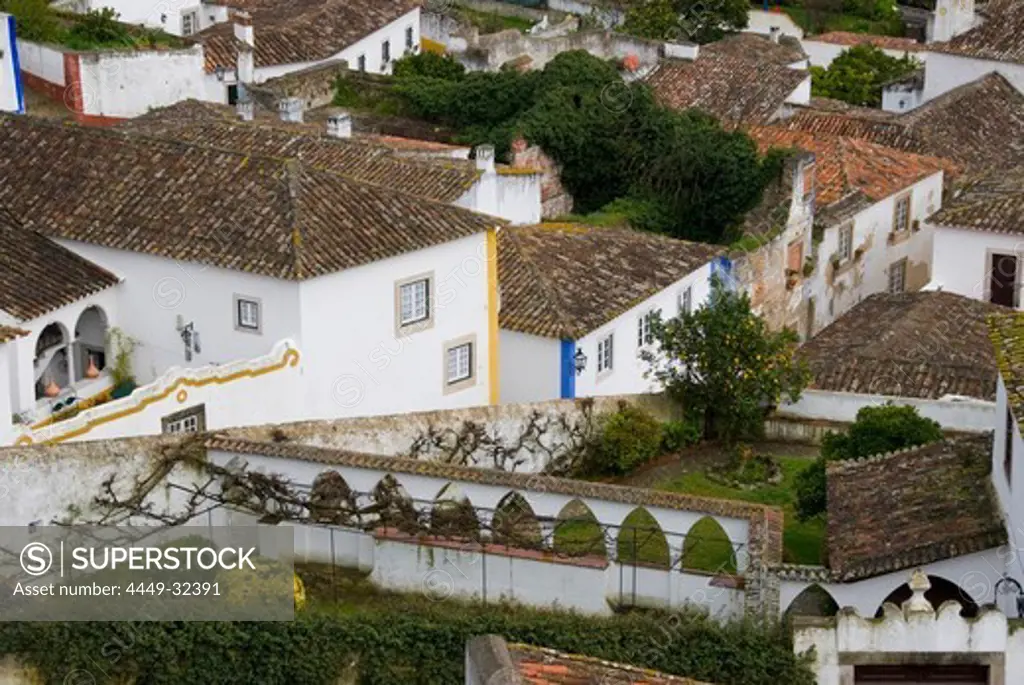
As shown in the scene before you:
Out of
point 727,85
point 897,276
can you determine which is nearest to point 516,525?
point 897,276

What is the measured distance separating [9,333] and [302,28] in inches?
1290

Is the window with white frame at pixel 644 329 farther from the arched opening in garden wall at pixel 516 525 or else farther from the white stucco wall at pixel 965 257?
the arched opening in garden wall at pixel 516 525

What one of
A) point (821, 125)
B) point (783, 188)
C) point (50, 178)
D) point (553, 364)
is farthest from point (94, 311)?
point (821, 125)

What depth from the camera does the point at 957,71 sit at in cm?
7000

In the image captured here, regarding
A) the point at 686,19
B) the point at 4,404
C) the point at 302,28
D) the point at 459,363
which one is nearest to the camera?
the point at 4,404

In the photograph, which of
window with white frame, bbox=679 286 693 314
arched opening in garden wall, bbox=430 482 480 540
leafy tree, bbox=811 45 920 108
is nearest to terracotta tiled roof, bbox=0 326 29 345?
arched opening in garden wall, bbox=430 482 480 540

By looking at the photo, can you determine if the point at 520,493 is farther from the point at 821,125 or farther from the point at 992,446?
the point at 821,125

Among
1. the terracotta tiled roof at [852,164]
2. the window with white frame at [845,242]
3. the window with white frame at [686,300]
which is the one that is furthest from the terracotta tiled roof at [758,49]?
the window with white frame at [686,300]

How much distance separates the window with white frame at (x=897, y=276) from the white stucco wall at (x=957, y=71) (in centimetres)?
966

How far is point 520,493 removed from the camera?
114ft

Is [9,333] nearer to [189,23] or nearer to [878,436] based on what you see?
[878,436]

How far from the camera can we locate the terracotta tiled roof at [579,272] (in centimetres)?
4606

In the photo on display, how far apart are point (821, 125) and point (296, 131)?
62.1ft

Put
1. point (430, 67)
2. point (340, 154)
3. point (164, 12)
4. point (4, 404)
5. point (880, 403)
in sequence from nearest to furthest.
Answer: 1. point (4, 404)
2. point (880, 403)
3. point (340, 154)
4. point (430, 67)
5. point (164, 12)
